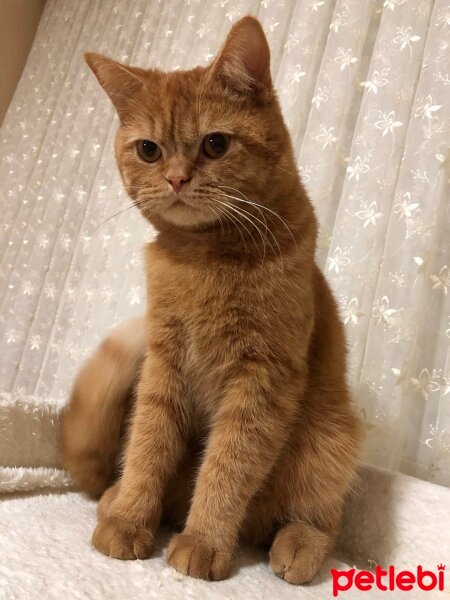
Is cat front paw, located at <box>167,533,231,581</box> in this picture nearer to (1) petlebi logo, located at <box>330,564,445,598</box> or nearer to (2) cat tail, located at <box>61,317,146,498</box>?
(1) petlebi logo, located at <box>330,564,445,598</box>

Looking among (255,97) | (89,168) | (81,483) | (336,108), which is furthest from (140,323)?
(89,168)

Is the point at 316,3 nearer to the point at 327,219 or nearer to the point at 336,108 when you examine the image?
the point at 336,108

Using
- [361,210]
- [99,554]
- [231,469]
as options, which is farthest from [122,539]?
[361,210]

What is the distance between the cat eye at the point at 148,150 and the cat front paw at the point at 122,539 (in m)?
0.55

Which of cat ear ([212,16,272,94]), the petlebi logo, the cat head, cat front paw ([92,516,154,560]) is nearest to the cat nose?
the cat head

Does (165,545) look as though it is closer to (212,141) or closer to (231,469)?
(231,469)

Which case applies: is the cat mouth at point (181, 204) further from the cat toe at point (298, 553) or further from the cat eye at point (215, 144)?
the cat toe at point (298, 553)

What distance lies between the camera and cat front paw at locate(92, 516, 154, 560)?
0.69m

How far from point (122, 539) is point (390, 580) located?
1.38 ft

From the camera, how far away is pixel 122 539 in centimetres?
69

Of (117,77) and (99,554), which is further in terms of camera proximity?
(117,77)

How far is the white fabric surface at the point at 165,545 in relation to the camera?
0.60 metres

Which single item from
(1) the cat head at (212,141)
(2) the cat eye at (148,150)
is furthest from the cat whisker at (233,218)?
(2) the cat eye at (148,150)

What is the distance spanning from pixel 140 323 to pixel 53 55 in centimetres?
203
